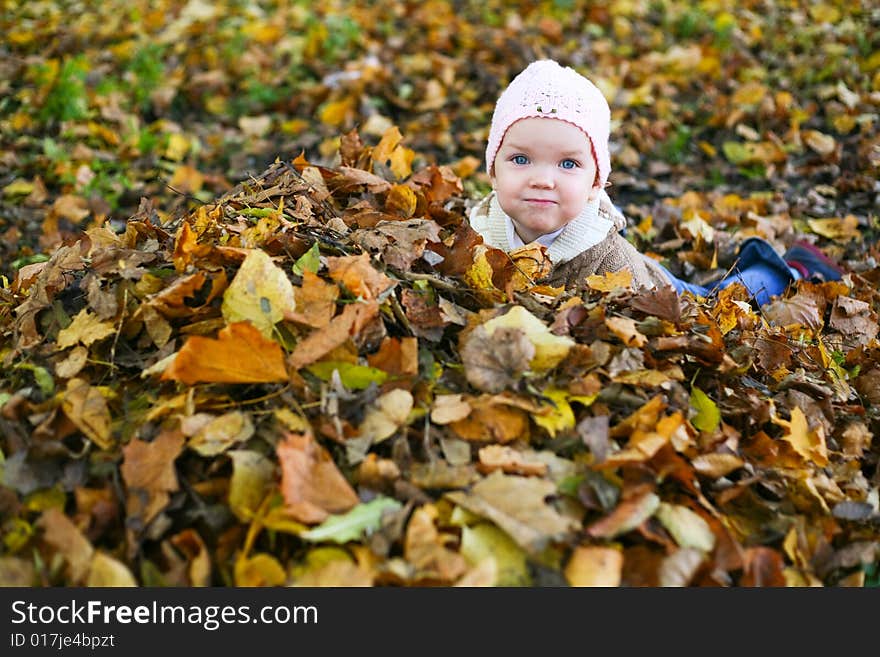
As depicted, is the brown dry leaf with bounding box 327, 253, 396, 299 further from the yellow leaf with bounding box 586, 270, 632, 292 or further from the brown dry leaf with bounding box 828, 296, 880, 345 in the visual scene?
the brown dry leaf with bounding box 828, 296, 880, 345

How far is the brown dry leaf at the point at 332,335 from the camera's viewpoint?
173cm

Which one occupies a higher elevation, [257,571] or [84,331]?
[84,331]

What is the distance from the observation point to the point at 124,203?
12.7 feet

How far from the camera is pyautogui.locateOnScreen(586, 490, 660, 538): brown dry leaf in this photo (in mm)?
1519

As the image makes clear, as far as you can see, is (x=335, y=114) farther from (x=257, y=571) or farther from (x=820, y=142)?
(x=257, y=571)

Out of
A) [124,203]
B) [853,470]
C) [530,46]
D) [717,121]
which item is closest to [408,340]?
[853,470]

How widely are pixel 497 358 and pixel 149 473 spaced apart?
2.43ft

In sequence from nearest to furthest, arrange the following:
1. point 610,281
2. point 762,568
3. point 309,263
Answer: point 762,568
point 309,263
point 610,281

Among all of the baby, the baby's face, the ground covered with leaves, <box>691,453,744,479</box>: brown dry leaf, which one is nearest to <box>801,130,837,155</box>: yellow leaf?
the ground covered with leaves

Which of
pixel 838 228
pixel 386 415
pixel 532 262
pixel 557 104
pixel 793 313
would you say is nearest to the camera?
pixel 386 415

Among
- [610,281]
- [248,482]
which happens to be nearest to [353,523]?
[248,482]

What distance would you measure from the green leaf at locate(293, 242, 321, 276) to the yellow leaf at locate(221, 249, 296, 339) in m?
0.11

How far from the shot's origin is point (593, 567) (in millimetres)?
1472

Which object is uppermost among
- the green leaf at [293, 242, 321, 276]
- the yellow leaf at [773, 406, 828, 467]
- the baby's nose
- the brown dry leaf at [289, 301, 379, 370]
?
the green leaf at [293, 242, 321, 276]
